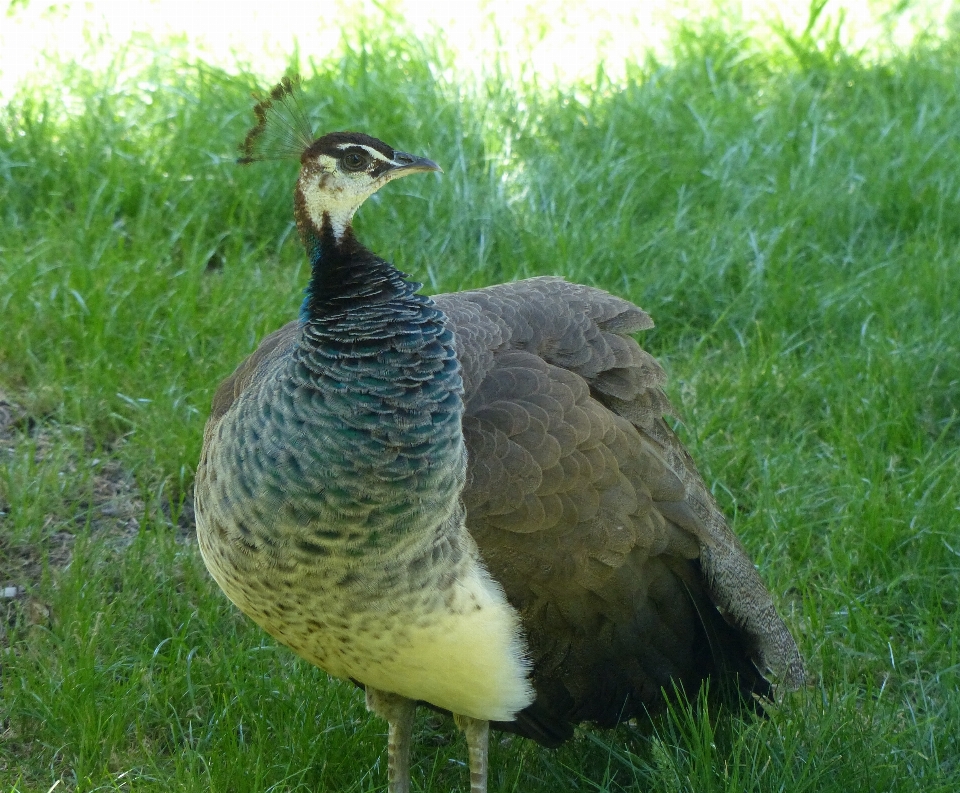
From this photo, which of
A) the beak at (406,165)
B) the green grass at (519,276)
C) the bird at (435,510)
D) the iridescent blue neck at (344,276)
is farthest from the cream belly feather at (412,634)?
the beak at (406,165)

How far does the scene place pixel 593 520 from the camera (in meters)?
2.97

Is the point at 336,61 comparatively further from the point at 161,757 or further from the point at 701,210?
the point at 161,757

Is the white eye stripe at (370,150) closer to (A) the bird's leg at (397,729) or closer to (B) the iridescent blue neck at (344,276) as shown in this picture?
(B) the iridescent blue neck at (344,276)

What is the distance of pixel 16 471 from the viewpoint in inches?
155

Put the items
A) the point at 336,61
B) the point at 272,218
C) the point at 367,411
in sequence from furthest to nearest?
the point at 336,61 < the point at 272,218 < the point at 367,411

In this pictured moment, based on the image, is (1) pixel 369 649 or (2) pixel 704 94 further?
(2) pixel 704 94

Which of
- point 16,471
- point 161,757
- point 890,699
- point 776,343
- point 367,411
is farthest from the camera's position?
point 776,343

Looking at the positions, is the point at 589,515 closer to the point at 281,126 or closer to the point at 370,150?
the point at 370,150

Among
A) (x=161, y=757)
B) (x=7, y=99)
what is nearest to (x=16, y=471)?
(x=161, y=757)

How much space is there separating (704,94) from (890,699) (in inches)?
127

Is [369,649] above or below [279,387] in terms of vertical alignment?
below

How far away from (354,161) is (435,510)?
76 centimetres

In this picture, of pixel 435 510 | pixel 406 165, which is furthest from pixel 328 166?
pixel 435 510

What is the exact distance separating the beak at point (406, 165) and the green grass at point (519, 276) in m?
1.35
